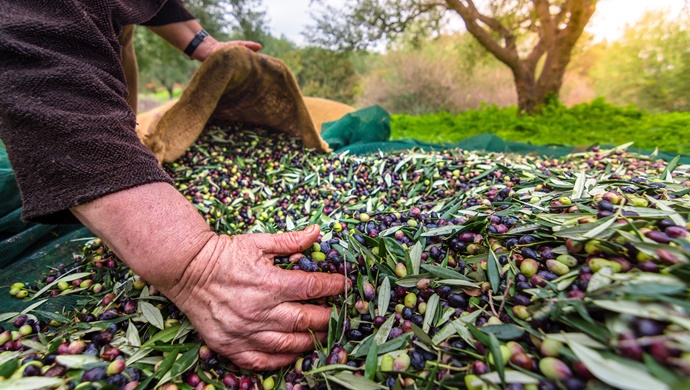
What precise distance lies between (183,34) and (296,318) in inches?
78.7

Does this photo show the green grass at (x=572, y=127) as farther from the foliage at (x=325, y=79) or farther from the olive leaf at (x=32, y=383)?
the foliage at (x=325, y=79)

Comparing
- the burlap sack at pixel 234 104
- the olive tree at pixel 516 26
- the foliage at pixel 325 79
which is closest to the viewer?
the burlap sack at pixel 234 104

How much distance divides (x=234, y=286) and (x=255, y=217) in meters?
0.78

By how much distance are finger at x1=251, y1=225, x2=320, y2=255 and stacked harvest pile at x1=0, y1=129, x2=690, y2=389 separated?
0.13 feet

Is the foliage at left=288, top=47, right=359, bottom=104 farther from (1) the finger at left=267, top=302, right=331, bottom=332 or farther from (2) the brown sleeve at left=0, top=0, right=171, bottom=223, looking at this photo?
(1) the finger at left=267, top=302, right=331, bottom=332

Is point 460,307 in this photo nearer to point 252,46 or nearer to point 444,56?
point 252,46

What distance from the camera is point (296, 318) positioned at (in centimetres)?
85

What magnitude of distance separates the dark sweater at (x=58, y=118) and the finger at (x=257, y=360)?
0.52m

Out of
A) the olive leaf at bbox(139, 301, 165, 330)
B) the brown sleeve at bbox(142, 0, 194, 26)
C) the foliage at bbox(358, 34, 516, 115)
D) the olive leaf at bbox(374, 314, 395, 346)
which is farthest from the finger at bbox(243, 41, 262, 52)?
the foliage at bbox(358, 34, 516, 115)

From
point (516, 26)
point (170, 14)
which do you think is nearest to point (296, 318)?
point (170, 14)

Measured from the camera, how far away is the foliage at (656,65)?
5.15m

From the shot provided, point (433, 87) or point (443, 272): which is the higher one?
point (433, 87)

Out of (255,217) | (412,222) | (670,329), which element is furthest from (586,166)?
A: (255,217)

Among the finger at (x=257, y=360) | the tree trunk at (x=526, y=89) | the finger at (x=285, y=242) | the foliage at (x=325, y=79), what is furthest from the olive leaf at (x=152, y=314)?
the foliage at (x=325, y=79)
